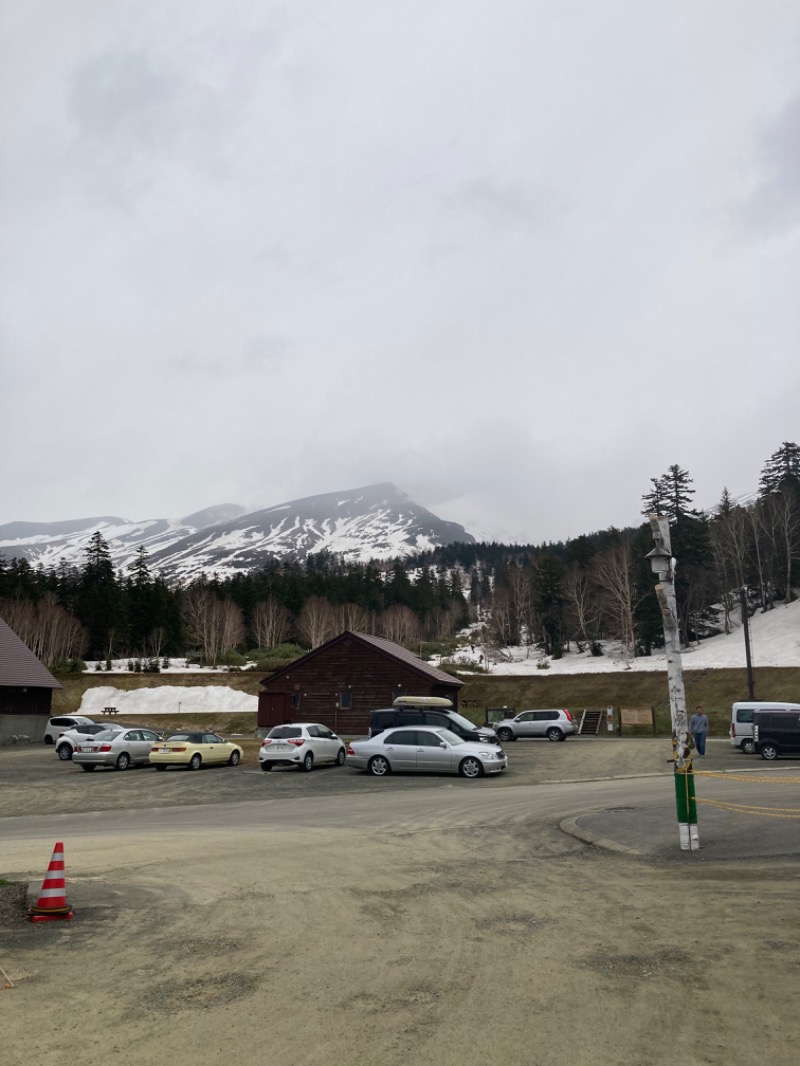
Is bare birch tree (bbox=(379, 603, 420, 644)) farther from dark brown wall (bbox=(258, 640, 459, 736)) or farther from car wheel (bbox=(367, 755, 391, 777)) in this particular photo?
car wheel (bbox=(367, 755, 391, 777))

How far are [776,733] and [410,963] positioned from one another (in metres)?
27.4

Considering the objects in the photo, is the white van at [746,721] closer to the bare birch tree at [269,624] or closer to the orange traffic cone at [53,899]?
the orange traffic cone at [53,899]

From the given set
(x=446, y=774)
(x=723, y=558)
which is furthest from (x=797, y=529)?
(x=446, y=774)

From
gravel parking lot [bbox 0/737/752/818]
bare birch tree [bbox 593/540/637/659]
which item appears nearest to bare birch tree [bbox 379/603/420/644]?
bare birch tree [bbox 593/540/637/659]

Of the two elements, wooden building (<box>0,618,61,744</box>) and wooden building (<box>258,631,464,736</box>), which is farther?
wooden building (<box>0,618,61,744</box>)

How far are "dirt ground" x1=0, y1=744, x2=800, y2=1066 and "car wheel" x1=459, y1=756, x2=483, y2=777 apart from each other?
41.4ft

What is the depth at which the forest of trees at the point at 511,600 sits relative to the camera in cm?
7931

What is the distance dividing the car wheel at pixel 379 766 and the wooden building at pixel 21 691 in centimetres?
3167

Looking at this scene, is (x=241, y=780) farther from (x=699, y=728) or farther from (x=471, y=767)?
(x=699, y=728)

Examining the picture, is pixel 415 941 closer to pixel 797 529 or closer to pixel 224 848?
pixel 224 848

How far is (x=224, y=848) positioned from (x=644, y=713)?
36409mm

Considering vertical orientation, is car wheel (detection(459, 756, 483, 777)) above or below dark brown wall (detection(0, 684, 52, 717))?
below

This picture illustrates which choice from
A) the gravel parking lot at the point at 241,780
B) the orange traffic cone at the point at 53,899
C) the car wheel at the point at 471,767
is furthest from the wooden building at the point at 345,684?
the orange traffic cone at the point at 53,899

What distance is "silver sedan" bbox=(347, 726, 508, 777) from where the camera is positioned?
23844 millimetres
